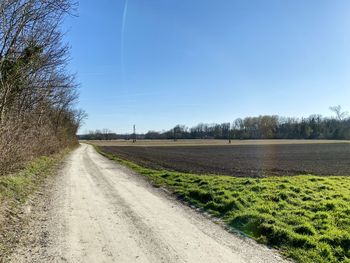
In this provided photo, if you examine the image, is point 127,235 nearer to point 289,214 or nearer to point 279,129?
point 289,214

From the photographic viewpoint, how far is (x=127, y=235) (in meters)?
7.39

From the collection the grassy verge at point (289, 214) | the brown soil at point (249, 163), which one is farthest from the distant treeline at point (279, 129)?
the grassy verge at point (289, 214)

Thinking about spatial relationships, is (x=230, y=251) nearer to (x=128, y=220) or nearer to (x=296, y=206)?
(x=128, y=220)

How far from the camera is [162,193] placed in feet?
45.4

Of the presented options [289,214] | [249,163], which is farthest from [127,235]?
[249,163]

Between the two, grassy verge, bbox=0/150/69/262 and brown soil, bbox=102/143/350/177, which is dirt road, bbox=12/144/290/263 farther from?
brown soil, bbox=102/143/350/177

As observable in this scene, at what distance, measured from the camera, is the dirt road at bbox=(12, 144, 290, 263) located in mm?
6152

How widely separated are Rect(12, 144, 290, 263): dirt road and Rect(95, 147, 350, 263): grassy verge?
689mm

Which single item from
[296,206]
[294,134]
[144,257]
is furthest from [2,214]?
[294,134]

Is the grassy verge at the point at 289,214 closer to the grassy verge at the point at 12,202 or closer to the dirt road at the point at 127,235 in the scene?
the dirt road at the point at 127,235

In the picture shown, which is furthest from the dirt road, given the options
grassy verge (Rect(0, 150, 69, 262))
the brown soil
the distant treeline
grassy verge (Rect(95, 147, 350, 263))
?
the distant treeline

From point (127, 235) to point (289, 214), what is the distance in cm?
477

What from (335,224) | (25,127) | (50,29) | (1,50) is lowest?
(335,224)

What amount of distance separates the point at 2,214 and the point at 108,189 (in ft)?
18.9
